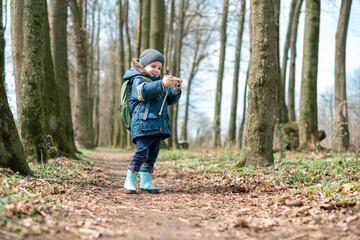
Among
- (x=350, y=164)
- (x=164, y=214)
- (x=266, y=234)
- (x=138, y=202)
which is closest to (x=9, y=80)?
(x=138, y=202)

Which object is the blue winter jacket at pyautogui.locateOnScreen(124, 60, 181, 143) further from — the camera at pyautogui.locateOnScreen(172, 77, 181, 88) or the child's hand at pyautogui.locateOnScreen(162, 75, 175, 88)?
the camera at pyautogui.locateOnScreen(172, 77, 181, 88)

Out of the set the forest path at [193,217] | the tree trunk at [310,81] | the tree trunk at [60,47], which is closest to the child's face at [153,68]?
the forest path at [193,217]

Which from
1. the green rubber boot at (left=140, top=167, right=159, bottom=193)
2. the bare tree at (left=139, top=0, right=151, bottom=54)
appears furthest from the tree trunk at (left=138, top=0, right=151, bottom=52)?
the green rubber boot at (left=140, top=167, right=159, bottom=193)

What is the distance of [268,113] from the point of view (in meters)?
6.43

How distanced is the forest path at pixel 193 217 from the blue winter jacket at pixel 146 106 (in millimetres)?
1008

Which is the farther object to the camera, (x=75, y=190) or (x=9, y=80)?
(x=9, y=80)

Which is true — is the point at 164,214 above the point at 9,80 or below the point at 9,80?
below

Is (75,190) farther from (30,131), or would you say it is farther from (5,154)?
(30,131)

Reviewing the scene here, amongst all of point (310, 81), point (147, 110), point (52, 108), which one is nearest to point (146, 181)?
point (147, 110)

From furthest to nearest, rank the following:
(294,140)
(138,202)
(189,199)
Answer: (294,140)
(189,199)
(138,202)

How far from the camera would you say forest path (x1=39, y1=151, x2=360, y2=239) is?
2645 mm

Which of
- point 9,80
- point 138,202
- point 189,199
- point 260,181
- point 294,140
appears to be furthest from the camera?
point 294,140

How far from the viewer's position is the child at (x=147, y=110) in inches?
189

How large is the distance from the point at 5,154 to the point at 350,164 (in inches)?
241
